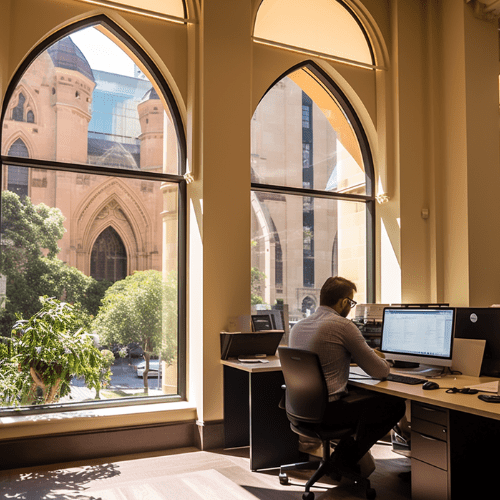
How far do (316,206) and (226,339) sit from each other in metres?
2.02

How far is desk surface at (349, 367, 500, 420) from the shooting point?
9.05 feet

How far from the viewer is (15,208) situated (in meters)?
4.63

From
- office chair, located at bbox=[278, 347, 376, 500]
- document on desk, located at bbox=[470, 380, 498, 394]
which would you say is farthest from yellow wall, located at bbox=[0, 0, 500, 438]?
document on desk, located at bbox=[470, 380, 498, 394]

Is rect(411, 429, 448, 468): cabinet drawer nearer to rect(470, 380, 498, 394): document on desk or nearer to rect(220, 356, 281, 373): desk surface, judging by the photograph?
rect(470, 380, 498, 394): document on desk

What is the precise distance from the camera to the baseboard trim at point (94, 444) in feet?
14.0

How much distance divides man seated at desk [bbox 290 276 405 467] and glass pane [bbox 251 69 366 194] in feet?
7.94

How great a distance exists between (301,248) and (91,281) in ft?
7.33

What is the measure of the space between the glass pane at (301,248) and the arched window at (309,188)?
0.01 m

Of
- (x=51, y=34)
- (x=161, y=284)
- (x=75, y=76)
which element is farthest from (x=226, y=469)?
(x=51, y=34)

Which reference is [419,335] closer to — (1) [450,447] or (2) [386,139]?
(1) [450,447]

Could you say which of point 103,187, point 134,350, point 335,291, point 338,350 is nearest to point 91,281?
point 134,350

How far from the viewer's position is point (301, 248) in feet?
19.2

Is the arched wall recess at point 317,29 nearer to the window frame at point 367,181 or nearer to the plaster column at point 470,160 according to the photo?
the window frame at point 367,181

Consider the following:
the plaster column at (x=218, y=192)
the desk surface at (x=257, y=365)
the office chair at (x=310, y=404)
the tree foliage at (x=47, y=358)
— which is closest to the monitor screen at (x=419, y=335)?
the office chair at (x=310, y=404)
